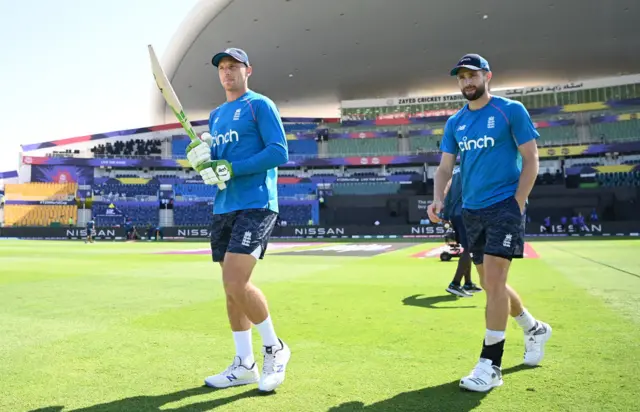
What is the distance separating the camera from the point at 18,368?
3.46 meters

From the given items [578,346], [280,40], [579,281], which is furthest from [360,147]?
[578,346]

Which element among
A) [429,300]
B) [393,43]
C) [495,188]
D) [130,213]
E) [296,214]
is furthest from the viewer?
[130,213]

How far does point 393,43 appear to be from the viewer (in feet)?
167

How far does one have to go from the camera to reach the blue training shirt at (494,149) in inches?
134

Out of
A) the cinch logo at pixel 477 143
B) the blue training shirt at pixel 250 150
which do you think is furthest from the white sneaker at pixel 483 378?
the blue training shirt at pixel 250 150

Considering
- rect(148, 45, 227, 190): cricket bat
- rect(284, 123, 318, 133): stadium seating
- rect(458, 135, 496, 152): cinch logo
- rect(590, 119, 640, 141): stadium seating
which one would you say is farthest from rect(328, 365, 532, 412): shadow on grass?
rect(284, 123, 318, 133): stadium seating

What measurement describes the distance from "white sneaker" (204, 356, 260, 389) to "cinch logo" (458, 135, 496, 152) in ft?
7.61

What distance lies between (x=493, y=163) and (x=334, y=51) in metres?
52.0

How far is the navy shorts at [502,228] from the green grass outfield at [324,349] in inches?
34.7

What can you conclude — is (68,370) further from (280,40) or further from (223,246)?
(280,40)

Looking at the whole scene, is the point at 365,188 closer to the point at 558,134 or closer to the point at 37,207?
the point at 558,134

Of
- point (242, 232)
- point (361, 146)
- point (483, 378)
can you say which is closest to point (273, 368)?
point (242, 232)

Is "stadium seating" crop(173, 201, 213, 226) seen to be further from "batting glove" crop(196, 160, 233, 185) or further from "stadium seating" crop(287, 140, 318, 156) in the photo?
"batting glove" crop(196, 160, 233, 185)

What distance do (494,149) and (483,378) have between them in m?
1.64
